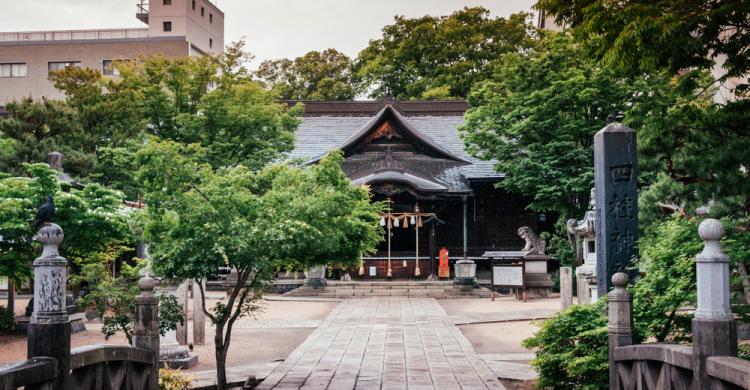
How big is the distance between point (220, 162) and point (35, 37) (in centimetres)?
4049

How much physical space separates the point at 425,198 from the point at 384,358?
18.2m

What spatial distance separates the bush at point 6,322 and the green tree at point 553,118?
55.0 ft

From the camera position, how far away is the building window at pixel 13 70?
54.2 m

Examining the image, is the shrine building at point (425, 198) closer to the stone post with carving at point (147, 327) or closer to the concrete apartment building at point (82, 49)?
the stone post with carving at point (147, 327)

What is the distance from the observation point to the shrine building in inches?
1227

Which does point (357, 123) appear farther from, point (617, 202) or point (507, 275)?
point (617, 202)

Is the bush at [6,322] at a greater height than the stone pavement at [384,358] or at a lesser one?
greater

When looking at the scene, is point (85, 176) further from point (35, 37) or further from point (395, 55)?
point (35, 37)

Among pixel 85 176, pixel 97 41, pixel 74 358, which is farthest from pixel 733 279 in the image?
pixel 97 41

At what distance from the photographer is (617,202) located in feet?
35.0

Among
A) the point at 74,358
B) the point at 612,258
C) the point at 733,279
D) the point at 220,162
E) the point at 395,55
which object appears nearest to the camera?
the point at 74,358

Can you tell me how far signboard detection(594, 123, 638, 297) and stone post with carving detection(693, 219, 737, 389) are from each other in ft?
16.3

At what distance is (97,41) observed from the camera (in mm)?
53969

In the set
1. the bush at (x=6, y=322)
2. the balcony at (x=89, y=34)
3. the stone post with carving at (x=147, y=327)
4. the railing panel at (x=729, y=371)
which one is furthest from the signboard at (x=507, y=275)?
the balcony at (x=89, y=34)
